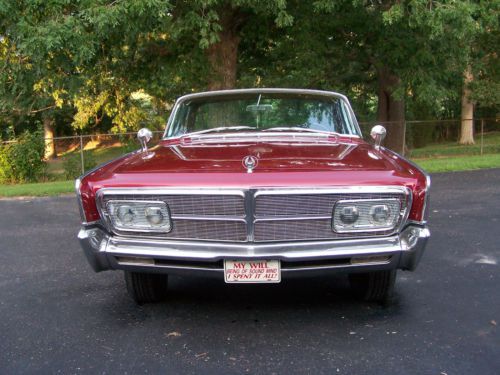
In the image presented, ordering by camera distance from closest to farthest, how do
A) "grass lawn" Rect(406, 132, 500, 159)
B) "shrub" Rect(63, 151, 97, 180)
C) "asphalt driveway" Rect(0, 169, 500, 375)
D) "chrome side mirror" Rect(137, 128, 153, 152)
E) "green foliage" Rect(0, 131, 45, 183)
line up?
1. "asphalt driveway" Rect(0, 169, 500, 375)
2. "chrome side mirror" Rect(137, 128, 153, 152)
3. "green foliage" Rect(0, 131, 45, 183)
4. "shrub" Rect(63, 151, 97, 180)
5. "grass lawn" Rect(406, 132, 500, 159)

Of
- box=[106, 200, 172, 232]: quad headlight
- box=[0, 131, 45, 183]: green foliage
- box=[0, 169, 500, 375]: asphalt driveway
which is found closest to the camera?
box=[0, 169, 500, 375]: asphalt driveway

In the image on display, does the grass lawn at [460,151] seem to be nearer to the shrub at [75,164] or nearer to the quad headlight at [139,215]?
the shrub at [75,164]

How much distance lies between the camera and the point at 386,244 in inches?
135

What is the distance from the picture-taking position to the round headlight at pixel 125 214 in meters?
3.52

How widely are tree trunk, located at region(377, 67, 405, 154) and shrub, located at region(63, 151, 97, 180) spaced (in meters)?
9.43

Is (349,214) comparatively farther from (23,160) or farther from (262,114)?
(23,160)

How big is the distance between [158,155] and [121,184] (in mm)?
712

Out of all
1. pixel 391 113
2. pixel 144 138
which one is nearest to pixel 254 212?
pixel 144 138

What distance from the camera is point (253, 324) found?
3.84 meters

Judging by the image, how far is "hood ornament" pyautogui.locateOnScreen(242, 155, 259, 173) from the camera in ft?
11.3

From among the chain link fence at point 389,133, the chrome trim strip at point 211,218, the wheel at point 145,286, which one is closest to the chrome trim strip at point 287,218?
the chrome trim strip at point 211,218

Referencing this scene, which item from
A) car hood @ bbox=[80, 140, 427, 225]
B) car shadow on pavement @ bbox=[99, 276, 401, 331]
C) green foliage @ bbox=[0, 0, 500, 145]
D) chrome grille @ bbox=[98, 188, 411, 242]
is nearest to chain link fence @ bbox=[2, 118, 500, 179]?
green foliage @ bbox=[0, 0, 500, 145]

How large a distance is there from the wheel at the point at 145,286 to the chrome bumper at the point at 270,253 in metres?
0.54

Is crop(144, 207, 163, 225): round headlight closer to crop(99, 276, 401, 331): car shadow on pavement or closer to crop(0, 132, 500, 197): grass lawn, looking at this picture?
crop(99, 276, 401, 331): car shadow on pavement
